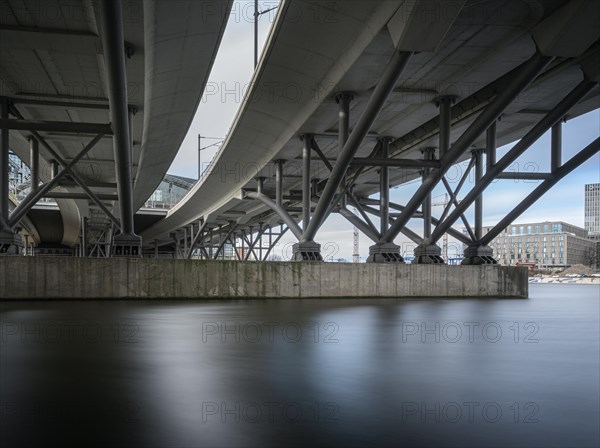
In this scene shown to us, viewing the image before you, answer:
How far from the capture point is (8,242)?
19.8m

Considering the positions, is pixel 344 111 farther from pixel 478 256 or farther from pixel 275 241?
pixel 275 241

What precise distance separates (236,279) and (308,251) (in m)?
4.94

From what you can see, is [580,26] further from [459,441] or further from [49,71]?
[49,71]

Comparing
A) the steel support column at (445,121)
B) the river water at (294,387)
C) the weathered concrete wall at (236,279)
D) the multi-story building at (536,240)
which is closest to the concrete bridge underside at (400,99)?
the steel support column at (445,121)

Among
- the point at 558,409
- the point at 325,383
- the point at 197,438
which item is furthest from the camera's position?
the point at 325,383

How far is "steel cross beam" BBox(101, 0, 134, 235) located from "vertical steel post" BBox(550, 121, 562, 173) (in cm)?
1656

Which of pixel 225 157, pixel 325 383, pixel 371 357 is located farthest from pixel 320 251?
pixel 325 383

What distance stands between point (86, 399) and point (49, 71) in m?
17.6

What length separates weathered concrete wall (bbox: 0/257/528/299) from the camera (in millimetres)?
18859

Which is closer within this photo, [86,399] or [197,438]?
[197,438]

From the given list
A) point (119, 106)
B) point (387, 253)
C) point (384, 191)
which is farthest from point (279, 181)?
point (119, 106)

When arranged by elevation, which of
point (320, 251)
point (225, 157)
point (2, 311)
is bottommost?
point (2, 311)

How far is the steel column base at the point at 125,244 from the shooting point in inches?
869

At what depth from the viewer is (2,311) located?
14.1 meters
